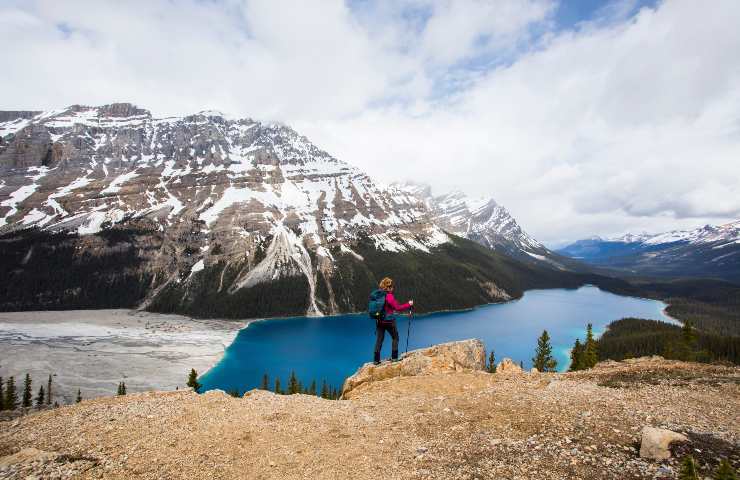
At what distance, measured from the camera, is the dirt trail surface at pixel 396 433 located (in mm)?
8594

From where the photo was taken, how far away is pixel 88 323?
16538 cm

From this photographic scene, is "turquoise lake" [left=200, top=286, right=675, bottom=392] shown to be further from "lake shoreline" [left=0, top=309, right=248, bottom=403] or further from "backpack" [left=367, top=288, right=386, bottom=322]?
"backpack" [left=367, top=288, right=386, bottom=322]

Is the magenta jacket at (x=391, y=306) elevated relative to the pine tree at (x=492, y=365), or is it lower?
elevated

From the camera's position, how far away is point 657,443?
8.22m

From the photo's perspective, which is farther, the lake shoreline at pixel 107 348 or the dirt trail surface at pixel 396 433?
the lake shoreline at pixel 107 348

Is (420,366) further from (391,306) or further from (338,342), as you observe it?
(338,342)

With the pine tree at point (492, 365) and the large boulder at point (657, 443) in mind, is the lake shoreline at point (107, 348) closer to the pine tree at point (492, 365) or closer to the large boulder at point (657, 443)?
the pine tree at point (492, 365)

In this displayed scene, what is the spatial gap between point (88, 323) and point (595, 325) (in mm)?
233333

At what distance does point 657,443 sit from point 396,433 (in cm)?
621

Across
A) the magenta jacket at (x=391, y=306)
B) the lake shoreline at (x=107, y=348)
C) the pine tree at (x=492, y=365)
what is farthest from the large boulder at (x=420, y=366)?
the lake shoreline at (x=107, y=348)

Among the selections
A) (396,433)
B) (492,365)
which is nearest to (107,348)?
(492,365)

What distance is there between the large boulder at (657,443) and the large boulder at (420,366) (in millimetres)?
10755

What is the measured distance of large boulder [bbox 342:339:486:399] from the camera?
1895cm

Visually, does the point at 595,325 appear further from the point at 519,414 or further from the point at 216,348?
the point at 519,414
